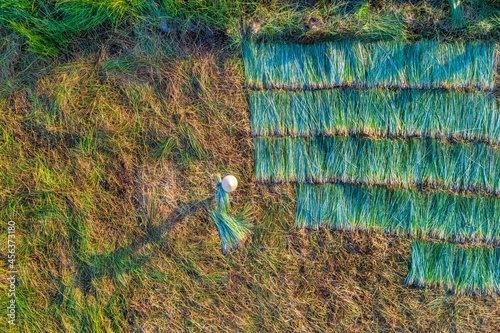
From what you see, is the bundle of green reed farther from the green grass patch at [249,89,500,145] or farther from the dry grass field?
the green grass patch at [249,89,500,145]

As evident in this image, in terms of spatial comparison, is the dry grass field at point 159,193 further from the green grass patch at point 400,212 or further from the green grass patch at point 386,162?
the green grass patch at point 386,162

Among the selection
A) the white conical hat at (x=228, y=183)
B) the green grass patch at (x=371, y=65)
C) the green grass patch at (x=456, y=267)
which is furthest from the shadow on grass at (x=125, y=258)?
the green grass patch at (x=456, y=267)

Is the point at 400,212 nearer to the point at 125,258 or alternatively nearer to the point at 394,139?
the point at 394,139

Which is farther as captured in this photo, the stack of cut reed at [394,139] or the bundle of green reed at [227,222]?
the bundle of green reed at [227,222]

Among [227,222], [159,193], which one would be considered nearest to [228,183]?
[227,222]

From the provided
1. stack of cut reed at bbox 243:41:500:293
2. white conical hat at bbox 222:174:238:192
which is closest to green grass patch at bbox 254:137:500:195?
stack of cut reed at bbox 243:41:500:293
